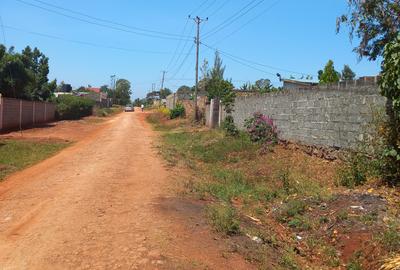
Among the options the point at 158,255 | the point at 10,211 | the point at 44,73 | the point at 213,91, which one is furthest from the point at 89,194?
the point at 44,73

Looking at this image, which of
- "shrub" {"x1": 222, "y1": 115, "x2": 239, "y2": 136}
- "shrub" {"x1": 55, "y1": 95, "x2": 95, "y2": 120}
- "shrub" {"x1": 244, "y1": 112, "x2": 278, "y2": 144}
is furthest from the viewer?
"shrub" {"x1": 55, "y1": 95, "x2": 95, "y2": 120}

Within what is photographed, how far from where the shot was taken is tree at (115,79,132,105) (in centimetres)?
13585

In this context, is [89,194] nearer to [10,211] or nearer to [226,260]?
[10,211]

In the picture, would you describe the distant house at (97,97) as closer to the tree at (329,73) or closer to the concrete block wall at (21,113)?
the concrete block wall at (21,113)

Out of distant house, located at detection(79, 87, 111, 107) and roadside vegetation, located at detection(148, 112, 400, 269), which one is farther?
distant house, located at detection(79, 87, 111, 107)

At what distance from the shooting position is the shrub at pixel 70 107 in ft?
150

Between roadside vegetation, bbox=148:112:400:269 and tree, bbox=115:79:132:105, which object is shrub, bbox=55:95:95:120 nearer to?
roadside vegetation, bbox=148:112:400:269

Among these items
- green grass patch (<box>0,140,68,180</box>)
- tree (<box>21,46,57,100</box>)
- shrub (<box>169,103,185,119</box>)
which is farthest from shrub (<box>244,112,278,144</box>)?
shrub (<box>169,103,185,119</box>)

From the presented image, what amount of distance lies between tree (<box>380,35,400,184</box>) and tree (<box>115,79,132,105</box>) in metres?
126

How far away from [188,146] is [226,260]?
15979 millimetres

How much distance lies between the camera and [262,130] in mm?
18281

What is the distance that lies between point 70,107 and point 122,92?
302 ft

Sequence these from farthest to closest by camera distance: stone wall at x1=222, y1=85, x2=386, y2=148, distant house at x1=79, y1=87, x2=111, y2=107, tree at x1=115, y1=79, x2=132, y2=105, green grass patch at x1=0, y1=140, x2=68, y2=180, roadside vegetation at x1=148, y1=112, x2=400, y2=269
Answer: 1. tree at x1=115, y1=79, x2=132, y2=105
2. distant house at x1=79, y1=87, x2=111, y2=107
3. green grass patch at x1=0, y1=140, x2=68, y2=180
4. stone wall at x1=222, y1=85, x2=386, y2=148
5. roadside vegetation at x1=148, y1=112, x2=400, y2=269

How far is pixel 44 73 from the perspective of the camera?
47.8 metres
